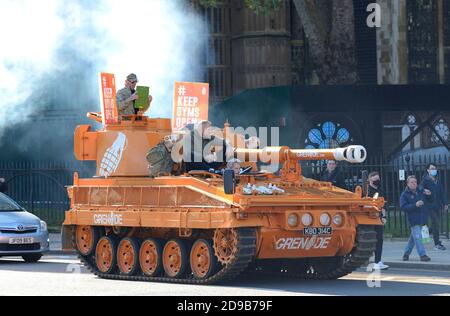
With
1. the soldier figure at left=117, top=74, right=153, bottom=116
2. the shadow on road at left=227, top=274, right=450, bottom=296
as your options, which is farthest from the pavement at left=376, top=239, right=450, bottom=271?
the soldier figure at left=117, top=74, right=153, bottom=116

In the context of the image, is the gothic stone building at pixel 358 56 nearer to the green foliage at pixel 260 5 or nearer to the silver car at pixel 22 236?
the green foliage at pixel 260 5

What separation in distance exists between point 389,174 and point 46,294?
1467 cm

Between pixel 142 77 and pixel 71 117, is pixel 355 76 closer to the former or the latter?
pixel 142 77

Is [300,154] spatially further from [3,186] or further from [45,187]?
[45,187]

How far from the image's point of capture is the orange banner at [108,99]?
21734 mm

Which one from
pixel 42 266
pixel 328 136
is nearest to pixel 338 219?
pixel 42 266

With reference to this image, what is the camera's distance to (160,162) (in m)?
20.3

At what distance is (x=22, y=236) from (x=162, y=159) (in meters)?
4.66

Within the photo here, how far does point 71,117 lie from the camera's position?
126ft

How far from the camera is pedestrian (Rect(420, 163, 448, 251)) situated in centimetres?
2438

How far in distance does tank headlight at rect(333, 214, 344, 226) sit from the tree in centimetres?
1318

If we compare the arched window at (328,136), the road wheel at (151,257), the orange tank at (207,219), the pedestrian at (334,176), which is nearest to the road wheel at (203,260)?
the orange tank at (207,219)

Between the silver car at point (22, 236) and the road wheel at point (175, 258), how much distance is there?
15.9 ft

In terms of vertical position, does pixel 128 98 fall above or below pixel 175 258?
above
